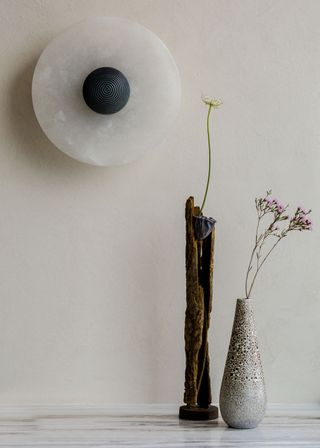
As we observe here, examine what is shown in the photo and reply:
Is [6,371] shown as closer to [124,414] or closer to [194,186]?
[124,414]

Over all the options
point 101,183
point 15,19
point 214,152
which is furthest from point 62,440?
point 15,19

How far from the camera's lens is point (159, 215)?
1854mm

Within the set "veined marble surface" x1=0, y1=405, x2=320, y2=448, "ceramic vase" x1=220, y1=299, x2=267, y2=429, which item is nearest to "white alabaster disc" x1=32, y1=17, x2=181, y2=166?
"ceramic vase" x1=220, y1=299, x2=267, y2=429

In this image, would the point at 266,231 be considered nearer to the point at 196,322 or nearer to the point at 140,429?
the point at 196,322

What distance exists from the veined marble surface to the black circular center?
78cm

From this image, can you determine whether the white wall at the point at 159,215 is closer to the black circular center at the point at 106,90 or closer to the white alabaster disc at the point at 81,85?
the white alabaster disc at the point at 81,85

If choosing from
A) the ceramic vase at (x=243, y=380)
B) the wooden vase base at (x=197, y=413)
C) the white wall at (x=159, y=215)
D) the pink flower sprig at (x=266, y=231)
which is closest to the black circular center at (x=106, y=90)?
the white wall at (x=159, y=215)

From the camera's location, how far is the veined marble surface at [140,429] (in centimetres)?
147

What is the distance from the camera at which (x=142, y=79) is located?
5.80 feet

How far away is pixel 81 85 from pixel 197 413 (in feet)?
2.92

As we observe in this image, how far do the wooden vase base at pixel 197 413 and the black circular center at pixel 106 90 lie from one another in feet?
2.57

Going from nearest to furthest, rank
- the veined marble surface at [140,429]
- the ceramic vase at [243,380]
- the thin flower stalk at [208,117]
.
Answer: the veined marble surface at [140,429], the ceramic vase at [243,380], the thin flower stalk at [208,117]

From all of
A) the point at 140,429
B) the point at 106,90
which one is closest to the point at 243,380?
the point at 140,429

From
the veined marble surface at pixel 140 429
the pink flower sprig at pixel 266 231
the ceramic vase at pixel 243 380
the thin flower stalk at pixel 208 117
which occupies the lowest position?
the veined marble surface at pixel 140 429
